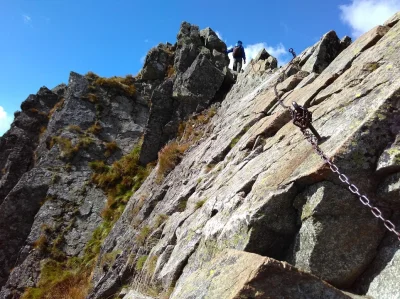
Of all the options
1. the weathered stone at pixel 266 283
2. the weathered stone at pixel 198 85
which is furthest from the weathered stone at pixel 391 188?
the weathered stone at pixel 198 85

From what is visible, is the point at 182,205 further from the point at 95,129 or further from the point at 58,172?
the point at 95,129

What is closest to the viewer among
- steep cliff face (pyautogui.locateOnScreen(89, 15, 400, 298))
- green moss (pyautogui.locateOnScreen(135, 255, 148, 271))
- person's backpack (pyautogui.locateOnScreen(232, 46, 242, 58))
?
steep cliff face (pyautogui.locateOnScreen(89, 15, 400, 298))

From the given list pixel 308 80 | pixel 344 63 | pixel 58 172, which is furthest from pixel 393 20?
pixel 58 172

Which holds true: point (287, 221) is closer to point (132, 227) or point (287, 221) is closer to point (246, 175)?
point (246, 175)

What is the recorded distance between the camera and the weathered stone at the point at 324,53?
1512cm

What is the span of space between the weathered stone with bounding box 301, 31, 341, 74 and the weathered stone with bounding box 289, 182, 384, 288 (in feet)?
33.8

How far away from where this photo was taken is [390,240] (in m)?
5.50

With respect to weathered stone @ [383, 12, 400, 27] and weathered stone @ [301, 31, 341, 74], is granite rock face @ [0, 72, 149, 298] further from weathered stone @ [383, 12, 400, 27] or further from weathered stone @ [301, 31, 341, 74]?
weathered stone @ [383, 12, 400, 27]

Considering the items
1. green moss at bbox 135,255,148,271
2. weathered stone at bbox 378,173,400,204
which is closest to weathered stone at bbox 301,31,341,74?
weathered stone at bbox 378,173,400,204

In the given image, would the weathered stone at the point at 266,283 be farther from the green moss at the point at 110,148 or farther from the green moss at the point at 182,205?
the green moss at the point at 110,148

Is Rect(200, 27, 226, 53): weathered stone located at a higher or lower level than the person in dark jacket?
higher

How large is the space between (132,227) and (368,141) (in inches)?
469

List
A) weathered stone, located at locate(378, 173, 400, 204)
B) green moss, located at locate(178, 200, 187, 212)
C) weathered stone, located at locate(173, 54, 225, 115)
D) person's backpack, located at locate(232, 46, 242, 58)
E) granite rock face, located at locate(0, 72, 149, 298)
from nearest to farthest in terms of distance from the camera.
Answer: weathered stone, located at locate(378, 173, 400, 204)
green moss, located at locate(178, 200, 187, 212)
granite rock face, located at locate(0, 72, 149, 298)
weathered stone, located at locate(173, 54, 225, 115)
person's backpack, located at locate(232, 46, 242, 58)

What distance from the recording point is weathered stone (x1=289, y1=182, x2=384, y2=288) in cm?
555
